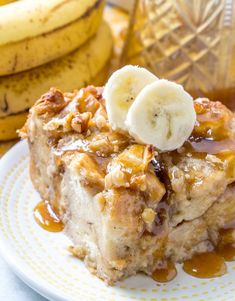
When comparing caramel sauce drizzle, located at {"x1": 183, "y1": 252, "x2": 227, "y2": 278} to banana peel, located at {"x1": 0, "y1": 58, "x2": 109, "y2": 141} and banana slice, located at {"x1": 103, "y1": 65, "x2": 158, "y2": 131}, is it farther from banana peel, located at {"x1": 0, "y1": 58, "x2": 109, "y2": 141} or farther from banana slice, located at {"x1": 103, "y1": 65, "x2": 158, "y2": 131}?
banana peel, located at {"x1": 0, "y1": 58, "x2": 109, "y2": 141}

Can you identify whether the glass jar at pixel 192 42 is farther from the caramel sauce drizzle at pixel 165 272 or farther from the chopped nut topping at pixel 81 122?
the caramel sauce drizzle at pixel 165 272

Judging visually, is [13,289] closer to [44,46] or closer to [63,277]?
[63,277]

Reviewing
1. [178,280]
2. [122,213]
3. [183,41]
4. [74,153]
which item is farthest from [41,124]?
[183,41]

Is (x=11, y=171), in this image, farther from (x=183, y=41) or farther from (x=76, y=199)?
(x=183, y=41)

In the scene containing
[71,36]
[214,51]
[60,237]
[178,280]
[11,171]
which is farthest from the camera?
[214,51]

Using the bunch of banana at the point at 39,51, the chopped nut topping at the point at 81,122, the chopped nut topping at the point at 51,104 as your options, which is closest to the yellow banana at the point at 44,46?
the bunch of banana at the point at 39,51

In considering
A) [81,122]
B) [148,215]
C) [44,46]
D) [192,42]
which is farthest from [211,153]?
[192,42]
